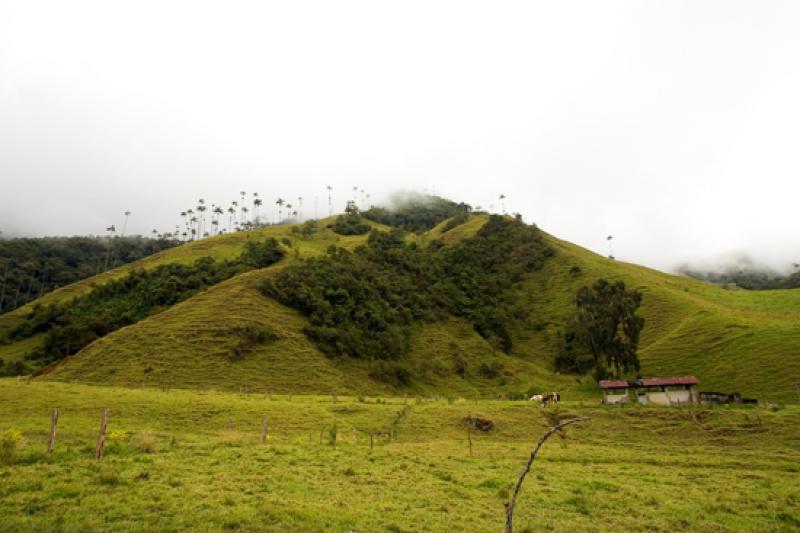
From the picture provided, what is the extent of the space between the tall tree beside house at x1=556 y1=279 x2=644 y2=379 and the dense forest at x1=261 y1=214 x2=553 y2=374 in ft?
98.9

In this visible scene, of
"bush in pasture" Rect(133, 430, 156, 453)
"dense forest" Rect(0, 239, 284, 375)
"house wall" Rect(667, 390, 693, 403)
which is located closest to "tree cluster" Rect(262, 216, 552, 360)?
"dense forest" Rect(0, 239, 284, 375)

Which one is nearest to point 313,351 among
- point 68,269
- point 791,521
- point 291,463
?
point 291,463

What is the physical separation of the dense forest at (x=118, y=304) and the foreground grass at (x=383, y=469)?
172 ft

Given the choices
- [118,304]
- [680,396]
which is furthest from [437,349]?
[118,304]

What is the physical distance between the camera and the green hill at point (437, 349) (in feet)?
224

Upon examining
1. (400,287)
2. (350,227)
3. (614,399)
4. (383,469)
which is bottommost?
(383,469)

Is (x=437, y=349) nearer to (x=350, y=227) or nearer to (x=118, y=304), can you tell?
(x=118, y=304)

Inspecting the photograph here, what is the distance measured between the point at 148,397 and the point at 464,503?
37910 millimetres

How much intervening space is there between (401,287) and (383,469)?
91499 mm

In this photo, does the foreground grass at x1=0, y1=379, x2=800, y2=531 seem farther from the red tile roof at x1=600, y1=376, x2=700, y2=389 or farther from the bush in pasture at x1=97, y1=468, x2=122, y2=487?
the red tile roof at x1=600, y1=376, x2=700, y2=389

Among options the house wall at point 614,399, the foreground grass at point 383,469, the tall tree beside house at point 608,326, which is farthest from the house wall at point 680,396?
the tall tree beside house at point 608,326

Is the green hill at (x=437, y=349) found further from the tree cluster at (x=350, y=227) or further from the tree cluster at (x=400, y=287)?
the tree cluster at (x=350, y=227)

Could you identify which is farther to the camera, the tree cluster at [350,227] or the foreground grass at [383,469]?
the tree cluster at [350,227]

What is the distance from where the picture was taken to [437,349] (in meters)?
A: 98.1
